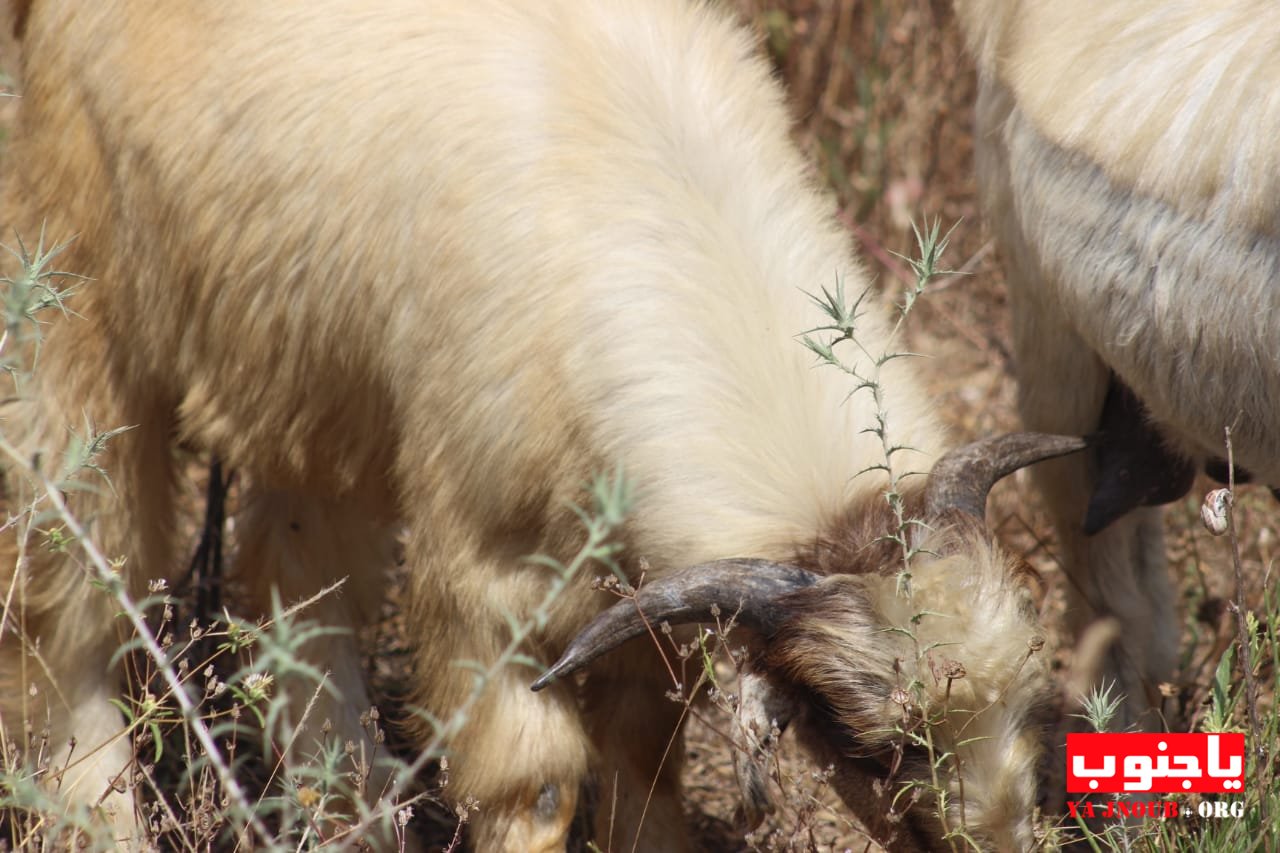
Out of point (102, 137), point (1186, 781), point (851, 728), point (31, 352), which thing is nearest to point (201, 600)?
point (31, 352)

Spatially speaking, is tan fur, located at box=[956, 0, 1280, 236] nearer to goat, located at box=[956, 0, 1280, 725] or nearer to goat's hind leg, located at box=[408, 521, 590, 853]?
goat, located at box=[956, 0, 1280, 725]

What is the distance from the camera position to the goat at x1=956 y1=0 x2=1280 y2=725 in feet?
11.1

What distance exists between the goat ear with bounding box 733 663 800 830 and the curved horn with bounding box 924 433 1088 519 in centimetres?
49

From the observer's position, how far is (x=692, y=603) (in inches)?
119

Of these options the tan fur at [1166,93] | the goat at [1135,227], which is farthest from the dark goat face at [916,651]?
the tan fur at [1166,93]

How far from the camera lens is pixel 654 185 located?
11.6ft

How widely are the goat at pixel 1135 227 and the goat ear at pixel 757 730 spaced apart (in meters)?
1.08

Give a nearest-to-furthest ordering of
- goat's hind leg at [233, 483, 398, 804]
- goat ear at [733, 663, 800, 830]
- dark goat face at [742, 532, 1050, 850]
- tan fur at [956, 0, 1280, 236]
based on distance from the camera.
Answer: dark goat face at [742, 532, 1050, 850] < goat ear at [733, 663, 800, 830] < tan fur at [956, 0, 1280, 236] < goat's hind leg at [233, 483, 398, 804]

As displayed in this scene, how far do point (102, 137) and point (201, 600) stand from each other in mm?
1769

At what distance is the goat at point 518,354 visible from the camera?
10.3 ft

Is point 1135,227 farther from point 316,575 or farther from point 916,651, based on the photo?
point 316,575

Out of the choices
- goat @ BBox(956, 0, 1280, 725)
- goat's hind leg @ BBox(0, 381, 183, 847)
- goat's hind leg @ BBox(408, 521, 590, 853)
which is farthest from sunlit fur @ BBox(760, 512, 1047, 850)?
goat's hind leg @ BBox(0, 381, 183, 847)

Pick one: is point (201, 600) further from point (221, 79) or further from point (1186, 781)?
point (1186, 781)

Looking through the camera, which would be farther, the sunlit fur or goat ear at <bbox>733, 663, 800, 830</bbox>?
goat ear at <bbox>733, 663, 800, 830</bbox>
